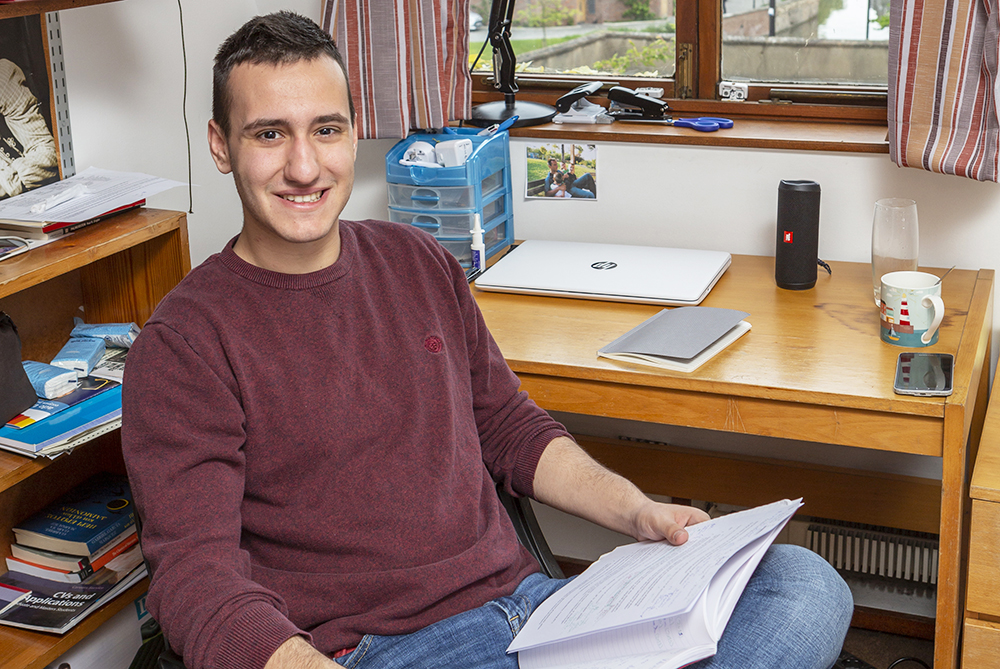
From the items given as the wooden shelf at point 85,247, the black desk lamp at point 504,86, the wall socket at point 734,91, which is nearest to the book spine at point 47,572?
the wooden shelf at point 85,247

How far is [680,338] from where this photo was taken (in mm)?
1627

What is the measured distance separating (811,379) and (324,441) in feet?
2.40

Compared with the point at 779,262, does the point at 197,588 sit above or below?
below

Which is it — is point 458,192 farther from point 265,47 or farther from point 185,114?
point 265,47

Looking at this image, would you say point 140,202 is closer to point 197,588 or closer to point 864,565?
point 197,588

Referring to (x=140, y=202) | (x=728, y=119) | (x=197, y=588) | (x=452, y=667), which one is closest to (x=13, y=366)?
(x=140, y=202)

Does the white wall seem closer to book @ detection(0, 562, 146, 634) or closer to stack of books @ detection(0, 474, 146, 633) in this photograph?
stack of books @ detection(0, 474, 146, 633)

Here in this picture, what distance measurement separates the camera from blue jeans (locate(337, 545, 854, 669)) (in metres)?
1.17

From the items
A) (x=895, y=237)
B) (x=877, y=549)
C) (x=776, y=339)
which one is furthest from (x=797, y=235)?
(x=877, y=549)

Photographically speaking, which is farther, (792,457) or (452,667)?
(792,457)

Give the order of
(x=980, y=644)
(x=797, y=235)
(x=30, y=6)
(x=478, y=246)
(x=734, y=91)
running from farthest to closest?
(x=734, y=91), (x=478, y=246), (x=797, y=235), (x=30, y=6), (x=980, y=644)

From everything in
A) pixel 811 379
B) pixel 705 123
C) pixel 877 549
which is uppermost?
pixel 705 123

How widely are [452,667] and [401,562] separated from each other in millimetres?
138

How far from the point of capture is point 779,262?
6.23ft
